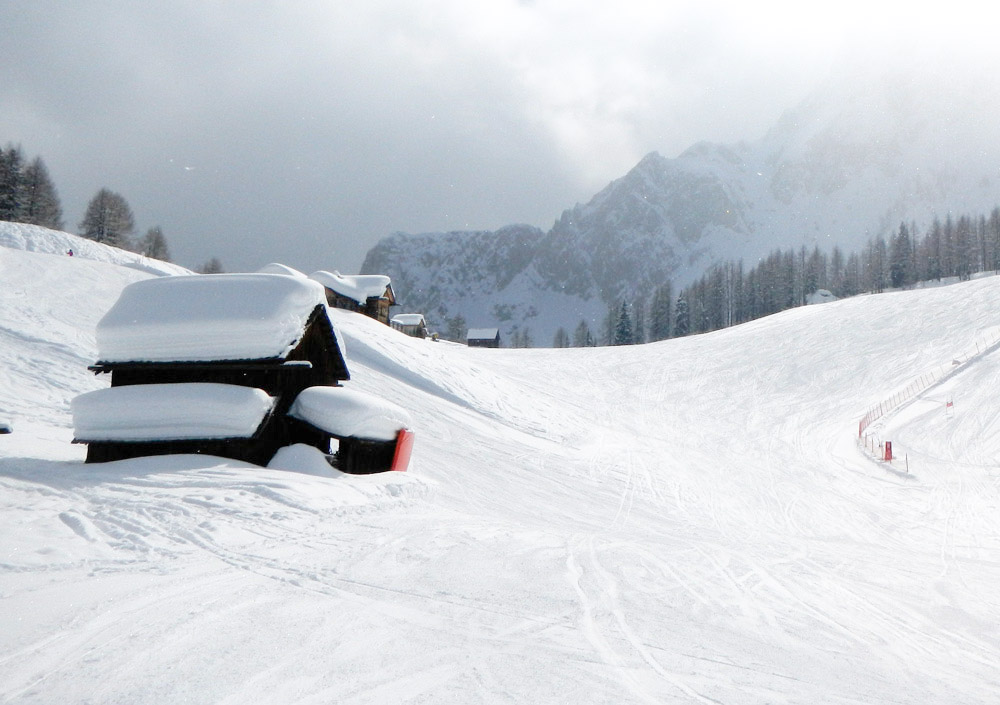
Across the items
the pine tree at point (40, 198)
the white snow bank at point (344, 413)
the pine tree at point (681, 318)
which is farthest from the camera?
the pine tree at point (681, 318)

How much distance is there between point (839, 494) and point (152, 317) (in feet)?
73.3

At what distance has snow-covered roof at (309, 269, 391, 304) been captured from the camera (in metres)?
57.2

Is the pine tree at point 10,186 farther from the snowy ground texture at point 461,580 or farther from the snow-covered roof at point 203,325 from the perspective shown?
the snow-covered roof at point 203,325

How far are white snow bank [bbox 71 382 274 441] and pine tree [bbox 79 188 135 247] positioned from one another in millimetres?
74961

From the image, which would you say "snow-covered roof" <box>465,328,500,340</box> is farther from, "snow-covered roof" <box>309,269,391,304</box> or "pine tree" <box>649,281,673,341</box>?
"snow-covered roof" <box>309,269,391,304</box>

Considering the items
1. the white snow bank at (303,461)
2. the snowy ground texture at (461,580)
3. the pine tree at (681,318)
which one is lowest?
the snowy ground texture at (461,580)

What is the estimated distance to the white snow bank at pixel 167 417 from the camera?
12.7 meters

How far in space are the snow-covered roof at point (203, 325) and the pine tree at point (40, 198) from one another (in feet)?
221

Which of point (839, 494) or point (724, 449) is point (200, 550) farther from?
point (724, 449)

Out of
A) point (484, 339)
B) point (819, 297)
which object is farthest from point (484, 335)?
point (819, 297)

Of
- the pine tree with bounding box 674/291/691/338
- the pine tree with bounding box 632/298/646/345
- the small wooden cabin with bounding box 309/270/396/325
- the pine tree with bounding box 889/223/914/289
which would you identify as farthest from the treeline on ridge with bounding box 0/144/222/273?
the pine tree with bounding box 889/223/914/289

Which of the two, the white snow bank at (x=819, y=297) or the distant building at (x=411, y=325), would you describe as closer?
the distant building at (x=411, y=325)

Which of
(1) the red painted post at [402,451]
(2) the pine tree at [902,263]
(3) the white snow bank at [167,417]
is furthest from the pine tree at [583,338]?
(3) the white snow bank at [167,417]

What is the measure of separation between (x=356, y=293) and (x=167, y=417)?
45.5 m
